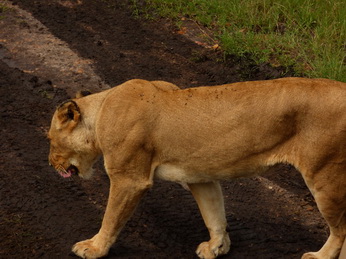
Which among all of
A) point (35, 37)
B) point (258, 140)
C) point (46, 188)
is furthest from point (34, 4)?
point (258, 140)

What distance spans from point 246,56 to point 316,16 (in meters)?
1.15

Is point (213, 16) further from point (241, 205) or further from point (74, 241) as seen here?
point (74, 241)

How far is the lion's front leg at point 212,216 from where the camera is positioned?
19.7 feet

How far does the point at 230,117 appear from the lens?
5.49m

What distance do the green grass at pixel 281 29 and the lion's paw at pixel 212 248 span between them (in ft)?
10.2

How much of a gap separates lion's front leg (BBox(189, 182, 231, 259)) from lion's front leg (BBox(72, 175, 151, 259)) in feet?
1.81

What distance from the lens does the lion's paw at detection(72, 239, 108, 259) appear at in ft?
19.4

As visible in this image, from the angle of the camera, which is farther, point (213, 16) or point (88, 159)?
point (213, 16)

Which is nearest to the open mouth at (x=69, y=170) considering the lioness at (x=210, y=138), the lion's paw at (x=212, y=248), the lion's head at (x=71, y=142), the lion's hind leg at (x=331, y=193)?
the lion's head at (x=71, y=142)

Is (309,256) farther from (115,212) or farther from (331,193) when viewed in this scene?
(115,212)

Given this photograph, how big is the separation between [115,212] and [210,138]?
929 millimetres

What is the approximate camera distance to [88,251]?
5926mm

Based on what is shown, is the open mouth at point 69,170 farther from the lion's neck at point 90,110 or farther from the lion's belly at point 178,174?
the lion's belly at point 178,174

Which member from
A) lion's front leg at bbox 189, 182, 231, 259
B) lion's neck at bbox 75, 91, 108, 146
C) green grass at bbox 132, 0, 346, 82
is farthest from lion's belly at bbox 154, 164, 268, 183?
green grass at bbox 132, 0, 346, 82
